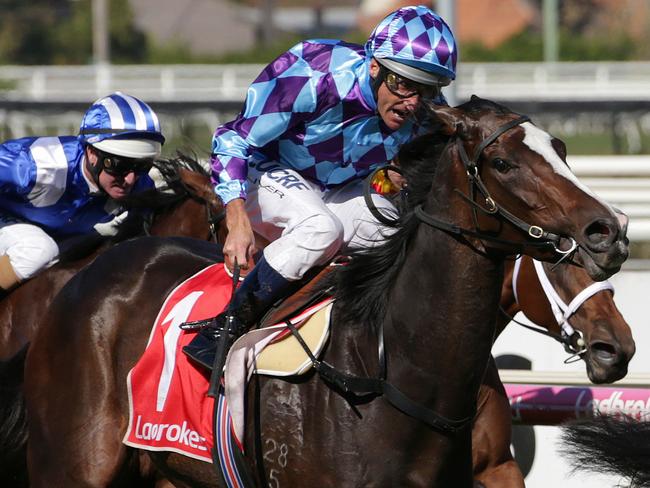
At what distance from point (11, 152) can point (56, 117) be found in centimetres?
1307

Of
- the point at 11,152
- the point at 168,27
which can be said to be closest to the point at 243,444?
the point at 11,152

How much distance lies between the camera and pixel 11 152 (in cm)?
511

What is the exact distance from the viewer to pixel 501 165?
3.04 meters

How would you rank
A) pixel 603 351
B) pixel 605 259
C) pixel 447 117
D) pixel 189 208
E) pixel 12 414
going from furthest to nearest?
pixel 189 208 → pixel 12 414 → pixel 603 351 → pixel 447 117 → pixel 605 259

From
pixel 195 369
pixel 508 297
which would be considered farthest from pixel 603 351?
pixel 195 369

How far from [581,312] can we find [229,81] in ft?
66.3

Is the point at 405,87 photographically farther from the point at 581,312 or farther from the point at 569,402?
the point at 569,402

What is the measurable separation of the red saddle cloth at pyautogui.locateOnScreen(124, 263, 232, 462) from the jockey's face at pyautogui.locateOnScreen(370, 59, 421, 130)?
76 centimetres

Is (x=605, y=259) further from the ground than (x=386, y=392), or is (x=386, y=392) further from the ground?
(x=605, y=259)

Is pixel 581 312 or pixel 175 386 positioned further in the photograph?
pixel 581 312

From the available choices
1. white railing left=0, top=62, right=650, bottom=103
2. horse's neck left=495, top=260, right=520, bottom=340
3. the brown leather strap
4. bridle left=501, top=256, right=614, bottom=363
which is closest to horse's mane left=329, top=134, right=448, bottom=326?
the brown leather strap

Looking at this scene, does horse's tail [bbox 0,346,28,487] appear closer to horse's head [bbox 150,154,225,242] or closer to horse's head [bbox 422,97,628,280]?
horse's head [bbox 150,154,225,242]

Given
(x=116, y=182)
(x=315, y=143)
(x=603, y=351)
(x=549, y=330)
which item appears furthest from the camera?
(x=116, y=182)

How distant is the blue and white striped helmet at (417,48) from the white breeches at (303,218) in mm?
438
